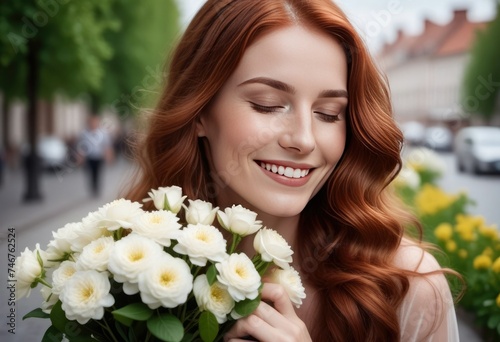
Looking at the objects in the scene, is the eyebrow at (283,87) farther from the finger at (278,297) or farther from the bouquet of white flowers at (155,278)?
the finger at (278,297)

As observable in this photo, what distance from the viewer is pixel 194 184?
246 centimetres

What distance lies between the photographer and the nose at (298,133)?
202 cm

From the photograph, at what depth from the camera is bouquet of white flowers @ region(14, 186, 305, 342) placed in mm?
1593

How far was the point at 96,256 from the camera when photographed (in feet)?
5.43

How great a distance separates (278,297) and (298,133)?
0.52 m

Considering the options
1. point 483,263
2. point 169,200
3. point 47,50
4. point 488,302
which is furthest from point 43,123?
point 169,200

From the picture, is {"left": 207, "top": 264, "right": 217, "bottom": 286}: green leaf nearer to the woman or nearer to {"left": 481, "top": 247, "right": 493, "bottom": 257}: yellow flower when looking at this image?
the woman

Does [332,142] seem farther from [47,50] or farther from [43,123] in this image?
[43,123]

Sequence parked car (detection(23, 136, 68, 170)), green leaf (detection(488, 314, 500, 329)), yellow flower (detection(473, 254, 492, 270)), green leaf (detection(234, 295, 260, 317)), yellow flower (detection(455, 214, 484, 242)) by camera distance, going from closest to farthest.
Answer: green leaf (detection(234, 295, 260, 317)) < green leaf (detection(488, 314, 500, 329)) < yellow flower (detection(473, 254, 492, 270)) < yellow flower (detection(455, 214, 484, 242)) < parked car (detection(23, 136, 68, 170))

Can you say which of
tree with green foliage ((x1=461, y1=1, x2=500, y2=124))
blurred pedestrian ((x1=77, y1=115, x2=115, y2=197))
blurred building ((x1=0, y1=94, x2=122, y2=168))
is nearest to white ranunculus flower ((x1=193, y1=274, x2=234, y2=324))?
blurred pedestrian ((x1=77, y1=115, x2=115, y2=197))

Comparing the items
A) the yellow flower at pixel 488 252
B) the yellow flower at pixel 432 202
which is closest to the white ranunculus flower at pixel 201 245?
the yellow flower at pixel 488 252

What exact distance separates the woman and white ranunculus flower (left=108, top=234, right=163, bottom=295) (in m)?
0.38

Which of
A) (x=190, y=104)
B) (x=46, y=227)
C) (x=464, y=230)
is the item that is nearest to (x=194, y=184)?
(x=190, y=104)

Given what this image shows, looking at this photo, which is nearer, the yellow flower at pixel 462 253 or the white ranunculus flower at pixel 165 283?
the white ranunculus flower at pixel 165 283
